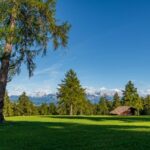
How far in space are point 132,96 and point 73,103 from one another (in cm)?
2178

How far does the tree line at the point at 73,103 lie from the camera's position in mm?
102875

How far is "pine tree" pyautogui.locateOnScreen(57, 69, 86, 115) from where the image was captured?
102375 millimetres

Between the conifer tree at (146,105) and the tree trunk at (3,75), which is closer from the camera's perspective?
the tree trunk at (3,75)

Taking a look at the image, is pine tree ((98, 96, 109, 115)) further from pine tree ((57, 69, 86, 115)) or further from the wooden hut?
pine tree ((57, 69, 86, 115))

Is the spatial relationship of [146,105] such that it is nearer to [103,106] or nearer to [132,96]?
[132,96]

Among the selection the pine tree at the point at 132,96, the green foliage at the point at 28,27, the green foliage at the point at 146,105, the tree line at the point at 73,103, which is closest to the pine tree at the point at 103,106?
the tree line at the point at 73,103

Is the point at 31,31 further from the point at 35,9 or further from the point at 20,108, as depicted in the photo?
the point at 20,108

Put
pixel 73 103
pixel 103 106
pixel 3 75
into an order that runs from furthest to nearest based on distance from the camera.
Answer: pixel 103 106 < pixel 73 103 < pixel 3 75

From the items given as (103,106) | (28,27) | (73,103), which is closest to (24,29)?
(28,27)

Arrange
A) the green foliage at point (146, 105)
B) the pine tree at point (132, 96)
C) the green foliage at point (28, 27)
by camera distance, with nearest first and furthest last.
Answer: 1. the green foliage at point (28, 27)
2. the pine tree at point (132, 96)
3. the green foliage at point (146, 105)

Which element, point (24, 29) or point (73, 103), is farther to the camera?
point (73, 103)

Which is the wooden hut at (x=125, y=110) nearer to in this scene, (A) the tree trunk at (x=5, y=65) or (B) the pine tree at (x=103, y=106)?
(B) the pine tree at (x=103, y=106)

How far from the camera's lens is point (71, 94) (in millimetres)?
102938

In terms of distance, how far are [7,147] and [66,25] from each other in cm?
1895
